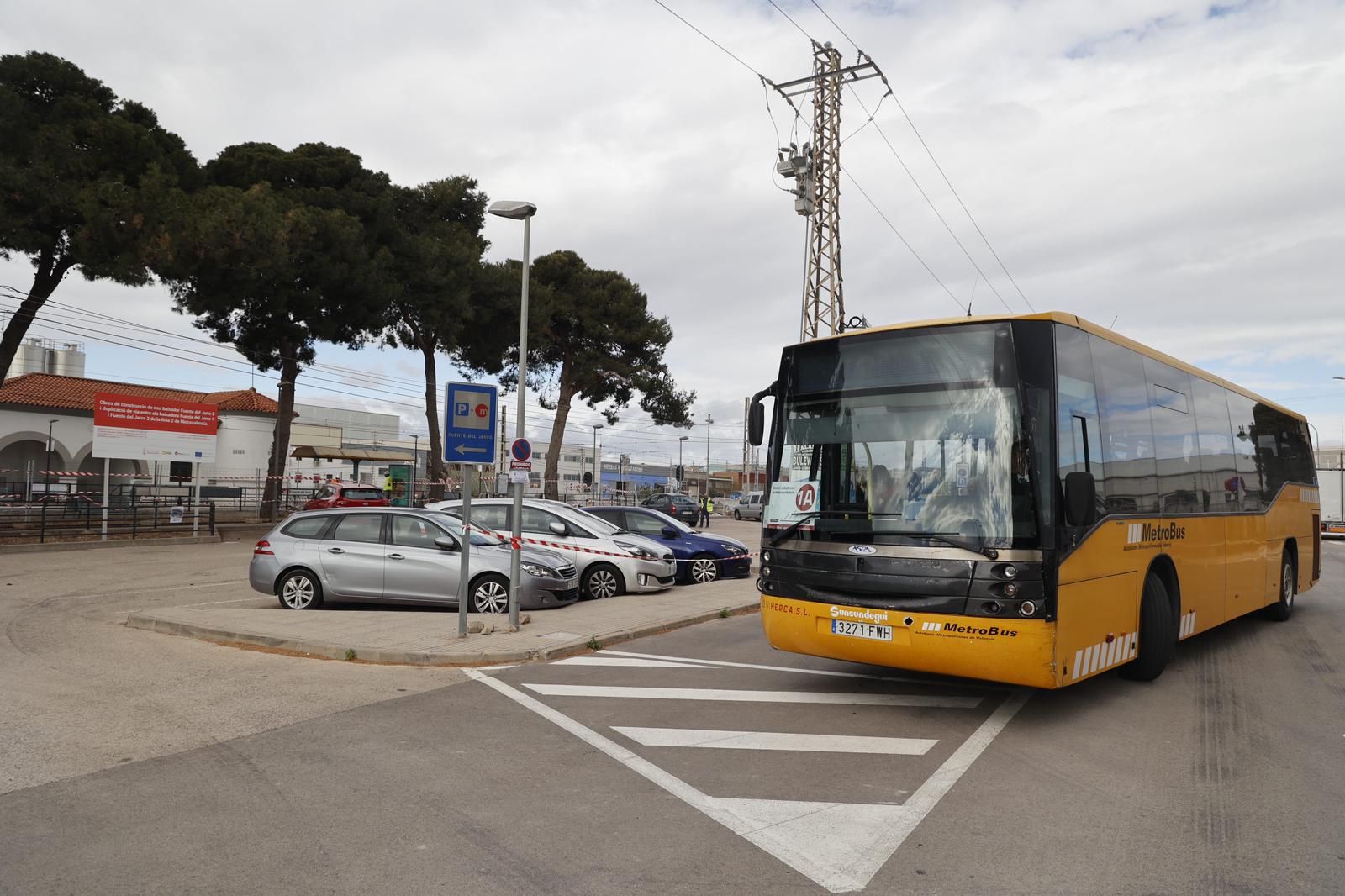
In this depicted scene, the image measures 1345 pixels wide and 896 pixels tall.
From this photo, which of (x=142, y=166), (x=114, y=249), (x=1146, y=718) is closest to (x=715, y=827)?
(x=1146, y=718)

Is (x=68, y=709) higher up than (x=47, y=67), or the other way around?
(x=47, y=67)

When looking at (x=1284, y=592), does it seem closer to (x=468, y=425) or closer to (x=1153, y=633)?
(x=1153, y=633)

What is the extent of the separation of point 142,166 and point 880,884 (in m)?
26.6

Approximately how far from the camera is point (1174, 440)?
8.66 m

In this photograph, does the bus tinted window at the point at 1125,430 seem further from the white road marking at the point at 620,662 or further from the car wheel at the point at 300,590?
the car wheel at the point at 300,590

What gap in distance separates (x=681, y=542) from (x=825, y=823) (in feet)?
41.1

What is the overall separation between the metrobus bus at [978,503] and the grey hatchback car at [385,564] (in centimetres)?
537

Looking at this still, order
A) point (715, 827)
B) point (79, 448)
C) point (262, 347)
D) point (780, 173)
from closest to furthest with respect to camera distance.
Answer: point (715, 827)
point (780, 173)
point (262, 347)
point (79, 448)

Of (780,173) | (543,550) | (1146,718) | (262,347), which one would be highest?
(780,173)

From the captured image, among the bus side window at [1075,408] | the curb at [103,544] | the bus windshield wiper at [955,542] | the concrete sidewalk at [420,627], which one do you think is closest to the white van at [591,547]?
the concrete sidewalk at [420,627]

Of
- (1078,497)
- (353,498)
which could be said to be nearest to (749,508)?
(353,498)

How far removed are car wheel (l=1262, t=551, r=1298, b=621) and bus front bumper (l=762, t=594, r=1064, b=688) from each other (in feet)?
27.3

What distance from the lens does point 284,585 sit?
1235cm

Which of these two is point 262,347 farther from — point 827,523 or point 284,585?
point 827,523
